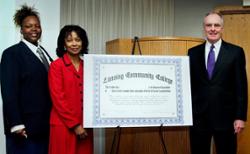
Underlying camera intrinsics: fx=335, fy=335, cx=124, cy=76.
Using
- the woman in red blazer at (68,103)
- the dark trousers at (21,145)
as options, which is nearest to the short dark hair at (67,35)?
the woman in red blazer at (68,103)

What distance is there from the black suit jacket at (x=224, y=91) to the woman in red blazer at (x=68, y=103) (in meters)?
0.92

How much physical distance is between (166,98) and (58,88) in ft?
2.69

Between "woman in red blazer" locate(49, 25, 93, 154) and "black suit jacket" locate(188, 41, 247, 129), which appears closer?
"woman in red blazer" locate(49, 25, 93, 154)

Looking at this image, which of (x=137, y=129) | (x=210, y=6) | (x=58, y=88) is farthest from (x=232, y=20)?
(x=58, y=88)

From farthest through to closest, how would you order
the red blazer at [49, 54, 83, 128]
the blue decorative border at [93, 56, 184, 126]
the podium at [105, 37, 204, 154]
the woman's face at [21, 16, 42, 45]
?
the podium at [105, 37, 204, 154] < the woman's face at [21, 16, 42, 45] < the blue decorative border at [93, 56, 184, 126] < the red blazer at [49, 54, 83, 128]

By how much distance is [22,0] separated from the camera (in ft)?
11.3

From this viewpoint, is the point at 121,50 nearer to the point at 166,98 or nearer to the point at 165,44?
the point at 165,44

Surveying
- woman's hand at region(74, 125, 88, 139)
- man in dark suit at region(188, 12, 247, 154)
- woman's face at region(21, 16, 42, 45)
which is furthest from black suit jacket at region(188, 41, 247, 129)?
woman's face at region(21, 16, 42, 45)

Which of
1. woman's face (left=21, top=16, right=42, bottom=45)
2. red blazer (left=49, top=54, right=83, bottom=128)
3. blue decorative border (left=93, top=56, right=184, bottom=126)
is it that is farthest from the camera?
woman's face (left=21, top=16, right=42, bottom=45)

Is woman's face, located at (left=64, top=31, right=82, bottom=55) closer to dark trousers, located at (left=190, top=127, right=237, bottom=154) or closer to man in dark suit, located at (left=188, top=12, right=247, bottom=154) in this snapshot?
man in dark suit, located at (left=188, top=12, right=247, bottom=154)

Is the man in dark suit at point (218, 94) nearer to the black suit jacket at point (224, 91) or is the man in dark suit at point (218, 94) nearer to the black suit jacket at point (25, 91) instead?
the black suit jacket at point (224, 91)

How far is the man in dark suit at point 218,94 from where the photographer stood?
2477 mm

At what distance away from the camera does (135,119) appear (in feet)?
8.21

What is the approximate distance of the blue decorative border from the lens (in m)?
2.46
